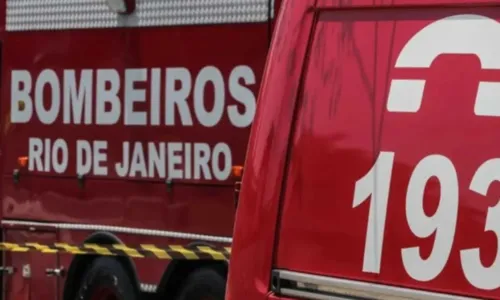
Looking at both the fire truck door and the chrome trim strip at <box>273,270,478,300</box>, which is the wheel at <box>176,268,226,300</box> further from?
the chrome trim strip at <box>273,270,478,300</box>

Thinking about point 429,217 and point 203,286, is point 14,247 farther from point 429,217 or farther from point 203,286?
point 429,217

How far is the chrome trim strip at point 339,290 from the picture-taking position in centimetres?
447

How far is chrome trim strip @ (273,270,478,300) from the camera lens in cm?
447

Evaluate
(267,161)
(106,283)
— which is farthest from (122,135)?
(267,161)

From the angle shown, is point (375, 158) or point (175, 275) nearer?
point (375, 158)

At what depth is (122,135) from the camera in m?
10.8

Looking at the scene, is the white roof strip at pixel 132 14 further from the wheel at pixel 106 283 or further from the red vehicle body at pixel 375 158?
the red vehicle body at pixel 375 158

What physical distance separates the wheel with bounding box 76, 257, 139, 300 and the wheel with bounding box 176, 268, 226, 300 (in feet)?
1.85

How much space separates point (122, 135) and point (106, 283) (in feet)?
3.44

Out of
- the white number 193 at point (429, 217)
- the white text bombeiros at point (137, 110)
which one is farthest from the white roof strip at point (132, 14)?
the white number 193 at point (429, 217)

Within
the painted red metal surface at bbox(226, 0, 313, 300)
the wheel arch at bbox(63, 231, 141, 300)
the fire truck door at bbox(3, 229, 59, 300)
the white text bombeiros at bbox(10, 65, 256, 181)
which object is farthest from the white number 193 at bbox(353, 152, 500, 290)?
the fire truck door at bbox(3, 229, 59, 300)

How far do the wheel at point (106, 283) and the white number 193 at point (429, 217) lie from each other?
6.18m

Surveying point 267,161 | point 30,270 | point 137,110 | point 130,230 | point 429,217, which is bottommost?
point 30,270

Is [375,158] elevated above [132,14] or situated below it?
below
